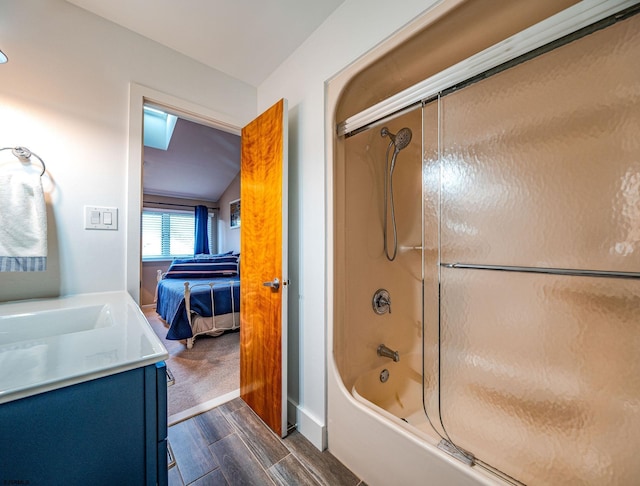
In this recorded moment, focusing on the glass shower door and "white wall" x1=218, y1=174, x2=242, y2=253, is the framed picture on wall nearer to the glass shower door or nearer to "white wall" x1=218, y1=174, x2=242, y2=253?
"white wall" x1=218, y1=174, x2=242, y2=253

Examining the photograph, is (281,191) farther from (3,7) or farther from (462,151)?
(3,7)

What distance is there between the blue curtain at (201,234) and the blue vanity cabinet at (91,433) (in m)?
5.33

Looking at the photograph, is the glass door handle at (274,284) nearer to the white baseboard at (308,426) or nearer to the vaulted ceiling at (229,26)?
the white baseboard at (308,426)

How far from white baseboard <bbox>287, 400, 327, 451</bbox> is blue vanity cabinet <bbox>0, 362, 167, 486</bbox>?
35.9 inches

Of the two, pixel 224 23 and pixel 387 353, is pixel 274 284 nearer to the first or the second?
pixel 387 353

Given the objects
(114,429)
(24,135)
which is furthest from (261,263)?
(24,135)

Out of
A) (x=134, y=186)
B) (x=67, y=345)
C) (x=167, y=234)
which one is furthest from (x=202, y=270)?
(x=67, y=345)

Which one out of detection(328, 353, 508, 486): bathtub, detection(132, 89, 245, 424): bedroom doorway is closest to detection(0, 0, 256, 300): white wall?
detection(132, 89, 245, 424): bedroom doorway

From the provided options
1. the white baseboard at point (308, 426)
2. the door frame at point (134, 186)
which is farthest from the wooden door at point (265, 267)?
the door frame at point (134, 186)

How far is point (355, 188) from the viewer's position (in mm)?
1496

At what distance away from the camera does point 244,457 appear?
1335 mm

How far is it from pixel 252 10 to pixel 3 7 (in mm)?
1141

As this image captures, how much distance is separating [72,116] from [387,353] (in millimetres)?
2195

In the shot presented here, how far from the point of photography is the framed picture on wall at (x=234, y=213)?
5.21 m
